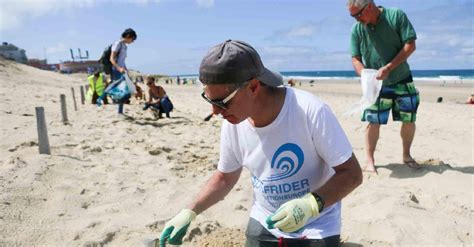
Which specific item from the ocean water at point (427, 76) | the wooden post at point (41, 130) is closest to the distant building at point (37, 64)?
the ocean water at point (427, 76)

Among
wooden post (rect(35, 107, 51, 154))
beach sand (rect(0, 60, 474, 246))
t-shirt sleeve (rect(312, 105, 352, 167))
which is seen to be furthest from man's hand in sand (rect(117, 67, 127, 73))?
t-shirt sleeve (rect(312, 105, 352, 167))

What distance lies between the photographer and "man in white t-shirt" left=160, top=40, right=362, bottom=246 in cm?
166

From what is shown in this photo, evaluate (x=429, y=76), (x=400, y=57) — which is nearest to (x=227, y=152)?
(x=400, y=57)

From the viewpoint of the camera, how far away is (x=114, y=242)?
2.76m

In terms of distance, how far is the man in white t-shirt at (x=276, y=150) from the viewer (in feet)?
5.46

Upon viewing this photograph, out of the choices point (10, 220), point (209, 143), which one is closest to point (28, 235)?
point (10, 220)

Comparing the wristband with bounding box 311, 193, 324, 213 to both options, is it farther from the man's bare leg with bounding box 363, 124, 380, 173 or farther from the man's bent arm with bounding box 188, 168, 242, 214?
the man's bare leg with bounding box 363, 124, 380, 173

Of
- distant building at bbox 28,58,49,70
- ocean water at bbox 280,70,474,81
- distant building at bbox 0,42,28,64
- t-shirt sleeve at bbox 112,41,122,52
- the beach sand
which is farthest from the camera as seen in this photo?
distant building at bbox 28,58,49,70

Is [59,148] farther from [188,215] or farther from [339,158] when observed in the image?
[339,158]

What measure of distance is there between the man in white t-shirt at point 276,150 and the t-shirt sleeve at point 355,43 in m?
2.58

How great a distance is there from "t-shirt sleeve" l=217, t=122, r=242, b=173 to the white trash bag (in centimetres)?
234

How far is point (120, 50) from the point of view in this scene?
708 cm

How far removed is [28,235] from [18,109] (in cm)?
632

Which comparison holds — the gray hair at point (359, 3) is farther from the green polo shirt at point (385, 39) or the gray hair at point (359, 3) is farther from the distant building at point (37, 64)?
the distant building at point (37, 64)
